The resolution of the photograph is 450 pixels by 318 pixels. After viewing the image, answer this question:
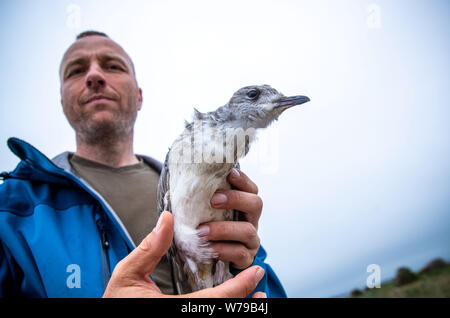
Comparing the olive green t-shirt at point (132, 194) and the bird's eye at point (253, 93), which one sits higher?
the bird's eye at point (253, 93)

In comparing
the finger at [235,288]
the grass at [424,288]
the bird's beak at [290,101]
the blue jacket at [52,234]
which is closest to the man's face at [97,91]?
the blue jacket at [52,234]

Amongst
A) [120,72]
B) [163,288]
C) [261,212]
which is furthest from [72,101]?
[261,212]

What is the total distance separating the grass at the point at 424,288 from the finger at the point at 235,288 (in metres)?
4.58

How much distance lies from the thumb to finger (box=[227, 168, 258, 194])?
0.73 meters

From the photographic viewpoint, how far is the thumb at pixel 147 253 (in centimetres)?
116

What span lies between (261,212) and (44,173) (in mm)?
1948

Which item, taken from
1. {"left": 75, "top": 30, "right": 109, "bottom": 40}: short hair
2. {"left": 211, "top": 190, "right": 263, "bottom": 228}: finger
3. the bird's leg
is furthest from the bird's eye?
{"left": 75, "top": 30, "right": 109, "bottom": 40}: short hair

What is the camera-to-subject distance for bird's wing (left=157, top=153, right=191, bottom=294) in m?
1.90

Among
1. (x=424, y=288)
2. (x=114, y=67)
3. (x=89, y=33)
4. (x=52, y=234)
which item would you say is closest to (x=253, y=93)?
(x=52, y=234)

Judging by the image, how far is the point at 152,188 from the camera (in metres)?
2.82

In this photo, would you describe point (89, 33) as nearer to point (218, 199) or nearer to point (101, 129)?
point (101, 129)

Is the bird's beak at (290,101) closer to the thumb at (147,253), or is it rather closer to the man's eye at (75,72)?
the thumb at (147,253)

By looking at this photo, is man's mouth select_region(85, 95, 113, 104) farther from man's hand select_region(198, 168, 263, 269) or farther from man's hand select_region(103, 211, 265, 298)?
man's hand select_region(103, 211, 265, 298)
